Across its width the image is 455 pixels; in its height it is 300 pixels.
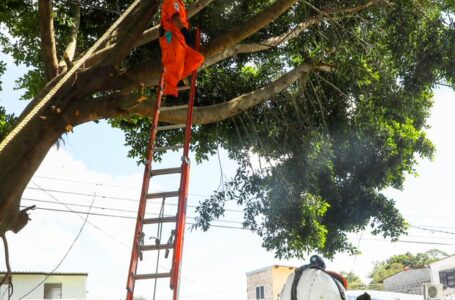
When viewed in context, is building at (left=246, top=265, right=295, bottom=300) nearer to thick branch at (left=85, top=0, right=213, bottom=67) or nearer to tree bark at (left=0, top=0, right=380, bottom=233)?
thick branch at (left=85, top=0, right=213, bottom=67)

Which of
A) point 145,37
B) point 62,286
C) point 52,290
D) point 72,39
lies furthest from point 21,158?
point 52,290

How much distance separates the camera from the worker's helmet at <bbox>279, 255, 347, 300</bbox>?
149 inches

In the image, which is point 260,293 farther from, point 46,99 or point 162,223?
point 46,99

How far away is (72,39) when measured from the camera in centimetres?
670

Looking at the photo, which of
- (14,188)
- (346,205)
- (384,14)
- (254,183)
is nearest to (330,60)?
(384,14)

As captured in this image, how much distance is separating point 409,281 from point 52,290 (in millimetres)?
18689

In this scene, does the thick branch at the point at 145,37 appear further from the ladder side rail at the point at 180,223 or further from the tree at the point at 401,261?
the tree at the point at 401,261

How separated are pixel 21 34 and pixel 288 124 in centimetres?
471

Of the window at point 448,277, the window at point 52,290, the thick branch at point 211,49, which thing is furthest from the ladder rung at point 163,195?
the window at point 448,277

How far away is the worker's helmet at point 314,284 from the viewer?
378 centimetres

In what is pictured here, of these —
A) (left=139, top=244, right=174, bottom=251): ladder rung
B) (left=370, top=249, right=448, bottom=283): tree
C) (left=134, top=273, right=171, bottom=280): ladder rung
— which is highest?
(left=370, top=249, right=448, bottom=283): tree

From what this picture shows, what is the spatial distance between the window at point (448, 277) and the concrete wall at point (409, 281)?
1.89 m

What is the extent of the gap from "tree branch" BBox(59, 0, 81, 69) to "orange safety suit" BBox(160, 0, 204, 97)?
3.48ft

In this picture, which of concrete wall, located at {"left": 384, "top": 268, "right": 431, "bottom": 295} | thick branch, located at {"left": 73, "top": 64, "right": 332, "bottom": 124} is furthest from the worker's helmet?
→ concrete wall, located at {"left": 384, "top": 268, "right": 431, "bottom": 295}
